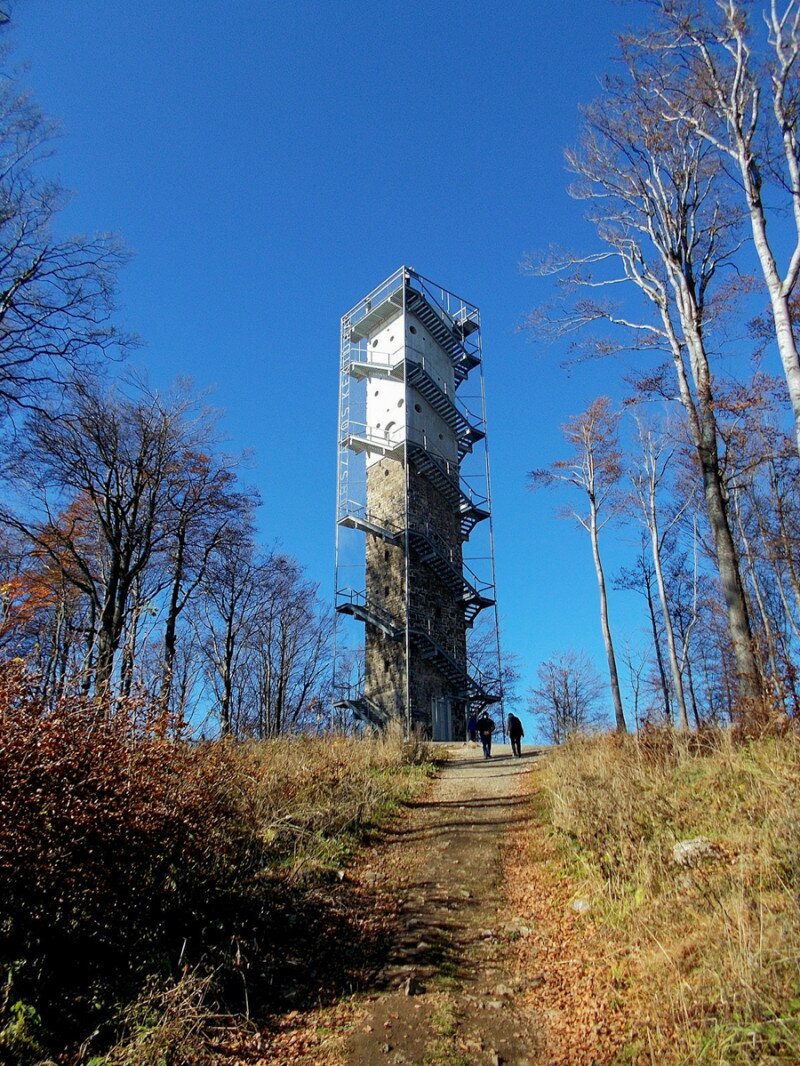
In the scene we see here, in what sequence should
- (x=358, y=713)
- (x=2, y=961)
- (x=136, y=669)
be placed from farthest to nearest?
(x=358, y=713)
(x=136, y=669)
(x=2, y=961)

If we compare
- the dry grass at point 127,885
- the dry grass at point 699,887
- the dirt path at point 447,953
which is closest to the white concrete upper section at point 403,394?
the dirt path at point 447,953

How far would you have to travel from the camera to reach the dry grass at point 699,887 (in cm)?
353

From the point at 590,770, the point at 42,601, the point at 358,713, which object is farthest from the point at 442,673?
the point at 590,770

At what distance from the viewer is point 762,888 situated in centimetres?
454

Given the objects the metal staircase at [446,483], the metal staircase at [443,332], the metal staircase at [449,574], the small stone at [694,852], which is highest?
the metal staircase at [443,332]

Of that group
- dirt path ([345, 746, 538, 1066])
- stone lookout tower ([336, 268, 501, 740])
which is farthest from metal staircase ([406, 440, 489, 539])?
dirt path ([345, 746, 538, 1066])

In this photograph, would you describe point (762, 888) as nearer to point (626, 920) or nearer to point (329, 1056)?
point (626, 920)

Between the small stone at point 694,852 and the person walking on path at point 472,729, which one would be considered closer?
the small stone at point 694,852

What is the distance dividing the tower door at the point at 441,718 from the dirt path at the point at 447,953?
13.5 meters

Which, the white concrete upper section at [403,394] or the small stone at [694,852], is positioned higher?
the white concrete upper section at [403,394]

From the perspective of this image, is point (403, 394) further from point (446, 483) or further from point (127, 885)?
point (127, 885)

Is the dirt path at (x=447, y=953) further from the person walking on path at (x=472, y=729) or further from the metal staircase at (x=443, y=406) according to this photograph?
the metal staircase at (x=443, y=406)

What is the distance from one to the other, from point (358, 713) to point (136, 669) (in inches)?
635

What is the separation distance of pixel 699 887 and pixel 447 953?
7.10 feet
